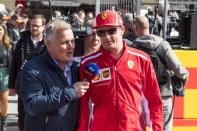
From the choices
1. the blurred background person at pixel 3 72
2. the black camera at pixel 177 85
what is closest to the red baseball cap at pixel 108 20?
the black camera at pixel 177 85

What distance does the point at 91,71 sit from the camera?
12.1ft

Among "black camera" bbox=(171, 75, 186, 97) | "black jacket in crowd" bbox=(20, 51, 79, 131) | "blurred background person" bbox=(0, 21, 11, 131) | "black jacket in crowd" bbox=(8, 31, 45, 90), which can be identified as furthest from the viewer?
"blurred background person" bbox=(0, 21, 11, 131)

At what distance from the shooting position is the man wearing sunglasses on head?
12.7 ft

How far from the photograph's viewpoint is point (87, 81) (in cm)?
370

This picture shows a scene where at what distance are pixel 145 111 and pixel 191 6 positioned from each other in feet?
20.7

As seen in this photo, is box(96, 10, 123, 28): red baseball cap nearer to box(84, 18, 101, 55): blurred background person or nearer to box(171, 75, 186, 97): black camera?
box(84, 18, 101, 55): blurred background person

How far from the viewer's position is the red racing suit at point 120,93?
3.87 meters

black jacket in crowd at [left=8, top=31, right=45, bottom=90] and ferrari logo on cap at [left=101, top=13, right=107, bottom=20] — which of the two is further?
black jacket in crowd at [left=8, top=31, right=45, bottom=90]

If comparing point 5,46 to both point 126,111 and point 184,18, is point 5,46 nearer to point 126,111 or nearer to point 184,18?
point 184,18

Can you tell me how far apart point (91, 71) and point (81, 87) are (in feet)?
0.51

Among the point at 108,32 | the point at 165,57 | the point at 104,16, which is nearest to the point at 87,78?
the point at 108,32

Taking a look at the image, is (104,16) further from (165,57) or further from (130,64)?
(165,57)

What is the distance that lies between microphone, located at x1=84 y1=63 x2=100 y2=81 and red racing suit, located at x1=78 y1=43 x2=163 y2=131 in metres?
0.05

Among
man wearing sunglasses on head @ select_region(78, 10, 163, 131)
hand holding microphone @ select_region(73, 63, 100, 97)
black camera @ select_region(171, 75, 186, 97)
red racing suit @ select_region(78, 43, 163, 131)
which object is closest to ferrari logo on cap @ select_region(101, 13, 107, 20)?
man wearing sunglasses on head @ select_region(78, 10, 163, 131)
